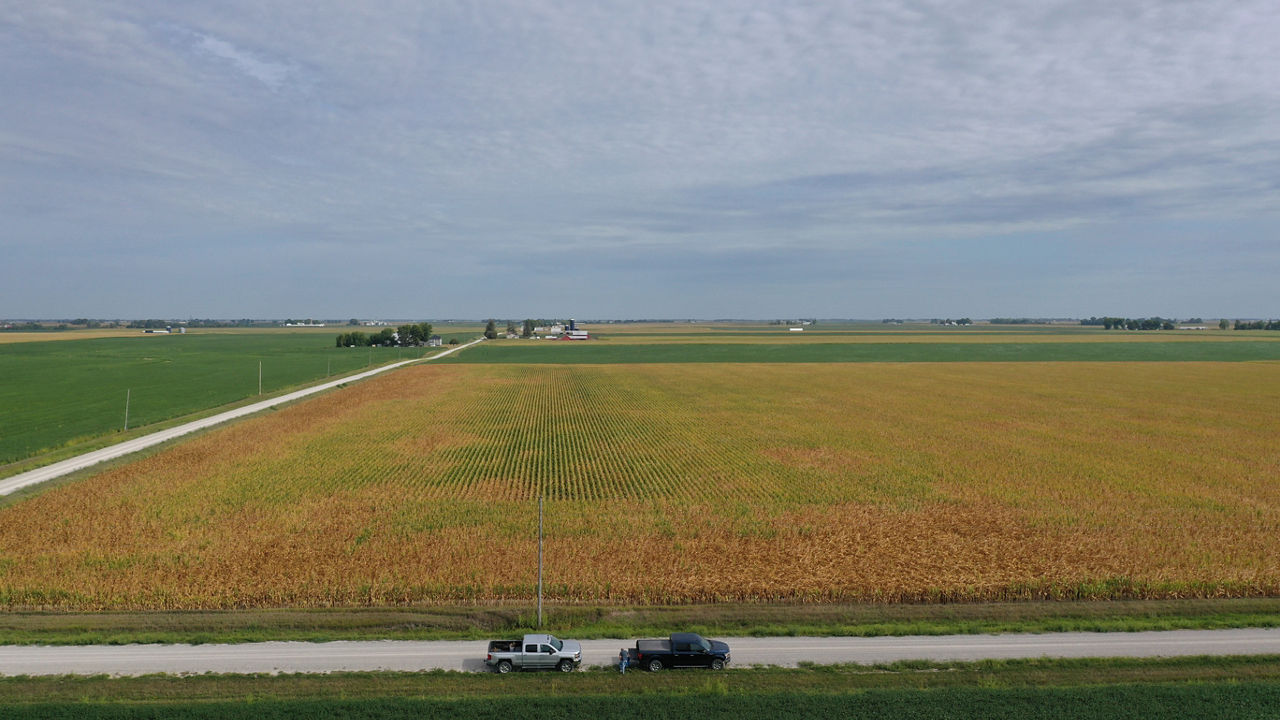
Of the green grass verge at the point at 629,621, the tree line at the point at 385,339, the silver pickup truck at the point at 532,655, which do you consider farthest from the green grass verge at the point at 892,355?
the silver pickup truck at the point at 532,655

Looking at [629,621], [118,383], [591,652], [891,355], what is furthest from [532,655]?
[891,355]

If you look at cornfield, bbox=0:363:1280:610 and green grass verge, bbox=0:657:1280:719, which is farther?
cornfield, bbox=0:363:1280:610

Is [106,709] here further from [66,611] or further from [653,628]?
[653,628]

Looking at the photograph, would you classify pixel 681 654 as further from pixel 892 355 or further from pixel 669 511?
pixel 892 355

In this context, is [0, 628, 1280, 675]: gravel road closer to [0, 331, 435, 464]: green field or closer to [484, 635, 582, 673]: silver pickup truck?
[484, 635, 582, 673]: silver pickup truck

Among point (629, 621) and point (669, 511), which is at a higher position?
point (669, 511)

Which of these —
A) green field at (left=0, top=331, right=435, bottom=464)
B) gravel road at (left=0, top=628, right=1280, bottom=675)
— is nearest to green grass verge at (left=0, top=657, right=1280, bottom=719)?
gravel road at (left=0, top=628, right=1280, bottom=675)

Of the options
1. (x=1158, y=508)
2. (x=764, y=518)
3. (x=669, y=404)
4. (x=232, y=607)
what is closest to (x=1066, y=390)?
(x=669, y=404)

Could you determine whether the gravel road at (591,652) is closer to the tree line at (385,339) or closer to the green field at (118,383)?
the green field at (118,383)
